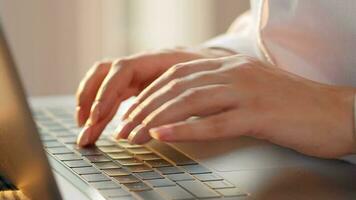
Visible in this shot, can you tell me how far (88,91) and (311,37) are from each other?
9.0 inches

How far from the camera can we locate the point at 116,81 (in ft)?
3.00

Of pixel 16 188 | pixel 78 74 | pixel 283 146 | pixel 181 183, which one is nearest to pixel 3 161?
pixel 16 188

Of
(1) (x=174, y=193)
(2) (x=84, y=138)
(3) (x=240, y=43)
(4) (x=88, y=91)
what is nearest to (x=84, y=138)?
(2) (x=84, y=138)

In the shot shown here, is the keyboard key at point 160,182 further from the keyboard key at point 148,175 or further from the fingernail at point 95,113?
the fingernail at point 95,113

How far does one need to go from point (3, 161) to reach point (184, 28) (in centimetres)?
150

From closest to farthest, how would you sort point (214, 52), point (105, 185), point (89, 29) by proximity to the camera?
point (105, 185) < point (214, 52) < point (89, 29)

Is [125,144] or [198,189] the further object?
[125,144]

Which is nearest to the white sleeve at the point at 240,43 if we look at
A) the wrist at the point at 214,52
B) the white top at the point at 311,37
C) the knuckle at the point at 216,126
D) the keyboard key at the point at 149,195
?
the wrist at the point at 214,52

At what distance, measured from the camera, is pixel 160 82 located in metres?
0.81

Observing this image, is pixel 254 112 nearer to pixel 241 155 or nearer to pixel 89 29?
pixel 241 155

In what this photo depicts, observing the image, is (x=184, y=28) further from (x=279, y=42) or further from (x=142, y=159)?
(x=142, y=159)

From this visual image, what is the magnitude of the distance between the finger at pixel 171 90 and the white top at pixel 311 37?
0.13m

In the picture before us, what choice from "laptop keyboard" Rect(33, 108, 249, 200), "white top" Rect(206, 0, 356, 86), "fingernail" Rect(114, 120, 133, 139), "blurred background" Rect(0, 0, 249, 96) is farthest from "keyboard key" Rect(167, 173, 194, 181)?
"blurred background" Rect(0, 0, 249, 96)

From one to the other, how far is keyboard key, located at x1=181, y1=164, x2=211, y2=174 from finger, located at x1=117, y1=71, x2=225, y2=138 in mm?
64
